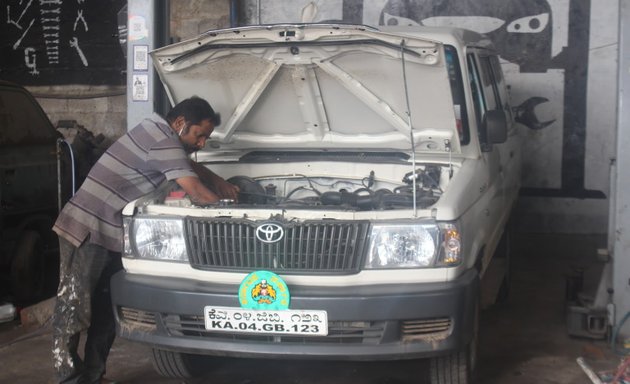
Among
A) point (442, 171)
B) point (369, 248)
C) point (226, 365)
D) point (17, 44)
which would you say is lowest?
point (226, 365)

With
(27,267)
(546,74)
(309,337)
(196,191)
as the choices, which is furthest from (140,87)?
(546,74)

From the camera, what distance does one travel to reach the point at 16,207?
6625 millimetres

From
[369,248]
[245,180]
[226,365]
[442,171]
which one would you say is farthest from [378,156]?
[226,365]

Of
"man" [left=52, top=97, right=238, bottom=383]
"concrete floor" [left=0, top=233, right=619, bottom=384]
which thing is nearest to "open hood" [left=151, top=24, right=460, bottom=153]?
"man" [left=52, top=97, right=238, bottom=383]

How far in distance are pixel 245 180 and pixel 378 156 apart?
2.64 ft

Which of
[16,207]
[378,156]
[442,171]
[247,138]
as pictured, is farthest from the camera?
[16,207]

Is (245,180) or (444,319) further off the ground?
(245,180)

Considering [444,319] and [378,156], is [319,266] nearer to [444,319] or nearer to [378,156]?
[444,319]

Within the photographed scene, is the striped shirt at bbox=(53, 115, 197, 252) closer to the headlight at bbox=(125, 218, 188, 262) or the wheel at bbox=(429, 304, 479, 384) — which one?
the headlight at bbox=(125, 218, 188, 262)

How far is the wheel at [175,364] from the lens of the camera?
4.56m

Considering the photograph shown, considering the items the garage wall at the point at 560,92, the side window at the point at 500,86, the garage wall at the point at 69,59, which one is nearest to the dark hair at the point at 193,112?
the side window at the point at 500,86

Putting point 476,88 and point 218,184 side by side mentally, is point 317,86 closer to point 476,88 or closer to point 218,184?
point 218,184

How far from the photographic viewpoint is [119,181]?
4312 mm

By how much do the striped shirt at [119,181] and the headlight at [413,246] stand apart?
3.48 ft
